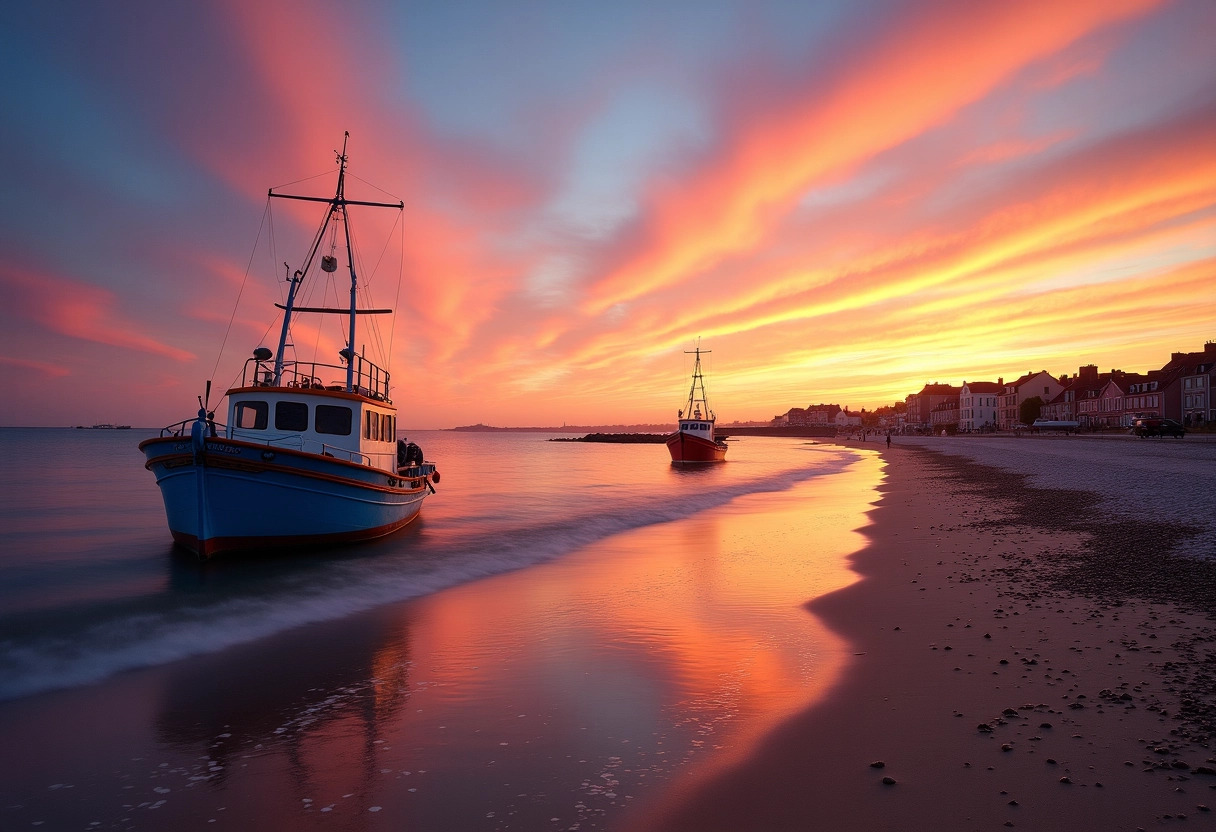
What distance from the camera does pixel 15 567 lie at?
1611 cm

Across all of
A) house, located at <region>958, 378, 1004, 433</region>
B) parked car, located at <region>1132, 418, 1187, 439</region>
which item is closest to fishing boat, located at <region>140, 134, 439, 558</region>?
parked car, located at <region>1132, 418, 1187, 439</region>

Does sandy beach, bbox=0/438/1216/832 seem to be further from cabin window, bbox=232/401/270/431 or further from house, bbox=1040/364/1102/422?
house, bbox=1040/364/1102/422

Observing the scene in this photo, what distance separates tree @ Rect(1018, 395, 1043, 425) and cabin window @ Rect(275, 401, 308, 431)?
5266 inches

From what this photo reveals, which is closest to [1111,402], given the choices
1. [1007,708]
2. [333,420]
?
[333,420]

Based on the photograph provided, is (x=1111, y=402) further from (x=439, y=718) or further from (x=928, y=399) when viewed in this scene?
(x=439, y=718)

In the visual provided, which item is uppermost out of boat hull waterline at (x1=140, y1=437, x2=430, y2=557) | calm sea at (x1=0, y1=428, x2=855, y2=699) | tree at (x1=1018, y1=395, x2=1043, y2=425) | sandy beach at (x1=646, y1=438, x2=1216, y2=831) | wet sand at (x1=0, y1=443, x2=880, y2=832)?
tree at (x1=1018, y1=395, x2=1043, y2=425)

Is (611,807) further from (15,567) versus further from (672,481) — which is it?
(672,481)

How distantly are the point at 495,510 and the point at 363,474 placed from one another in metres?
12.3

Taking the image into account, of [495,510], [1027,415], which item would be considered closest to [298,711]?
[495,510]

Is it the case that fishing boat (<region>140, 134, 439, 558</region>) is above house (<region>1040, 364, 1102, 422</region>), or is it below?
below

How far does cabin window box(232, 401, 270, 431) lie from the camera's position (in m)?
16.1

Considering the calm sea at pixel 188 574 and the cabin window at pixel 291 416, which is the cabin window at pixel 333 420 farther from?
the calm sea at pixel 188 574

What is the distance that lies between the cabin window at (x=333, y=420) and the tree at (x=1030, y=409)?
132797 millimetres

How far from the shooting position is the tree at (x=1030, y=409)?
11944 cm
